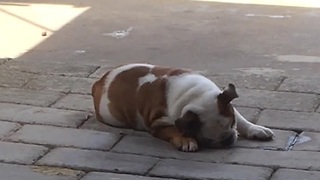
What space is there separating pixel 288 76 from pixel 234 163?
189cm

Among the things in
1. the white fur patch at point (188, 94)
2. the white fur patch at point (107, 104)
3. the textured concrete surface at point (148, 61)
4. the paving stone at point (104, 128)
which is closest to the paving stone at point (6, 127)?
the textured concrete surface at point (148, 61)

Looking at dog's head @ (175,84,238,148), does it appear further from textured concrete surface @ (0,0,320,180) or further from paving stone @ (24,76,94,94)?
paving stone @ (24,76,94,94)

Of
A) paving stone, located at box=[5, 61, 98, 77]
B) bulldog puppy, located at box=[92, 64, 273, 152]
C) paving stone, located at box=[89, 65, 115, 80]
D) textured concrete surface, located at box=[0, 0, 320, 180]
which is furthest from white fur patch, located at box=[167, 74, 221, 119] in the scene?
paving stone, located at box=[5, 61, 98, 77]

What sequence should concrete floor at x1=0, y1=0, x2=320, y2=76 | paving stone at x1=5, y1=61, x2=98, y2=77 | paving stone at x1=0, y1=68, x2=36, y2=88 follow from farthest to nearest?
1. concrete floor at x1=0, y1=0, x2=320, y2=76
2. paving stone at x1=5, y1=61, x2=98, y2=77
3. paving stone at x1=0, y1=68, x2=36, y2=88

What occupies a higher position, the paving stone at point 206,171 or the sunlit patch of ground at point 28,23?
the paving stone at point 206,171

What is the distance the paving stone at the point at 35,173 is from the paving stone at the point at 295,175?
3.37 feet

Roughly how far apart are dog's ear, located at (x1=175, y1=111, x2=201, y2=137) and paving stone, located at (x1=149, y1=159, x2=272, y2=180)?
8.0 inches

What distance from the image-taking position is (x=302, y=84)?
588 cm

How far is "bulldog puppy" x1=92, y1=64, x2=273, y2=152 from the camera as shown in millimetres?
4551

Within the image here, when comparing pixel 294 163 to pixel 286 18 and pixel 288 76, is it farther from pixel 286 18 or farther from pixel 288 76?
pixel 286 18

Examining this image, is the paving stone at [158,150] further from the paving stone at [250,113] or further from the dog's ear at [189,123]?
the paving stone at [250,113]

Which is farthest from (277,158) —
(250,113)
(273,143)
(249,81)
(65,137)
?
(249,81)

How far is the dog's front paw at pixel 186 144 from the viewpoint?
458 cm

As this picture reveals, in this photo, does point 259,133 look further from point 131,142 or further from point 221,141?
point 131,142
